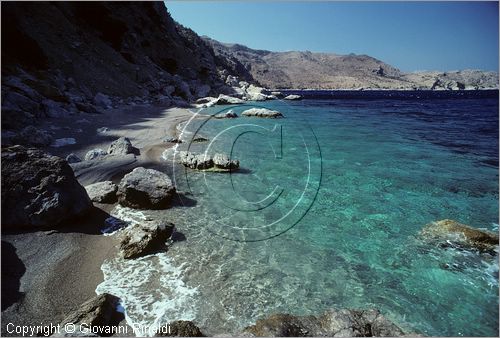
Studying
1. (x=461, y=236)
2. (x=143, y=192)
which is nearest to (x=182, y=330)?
(x=143, y=192)

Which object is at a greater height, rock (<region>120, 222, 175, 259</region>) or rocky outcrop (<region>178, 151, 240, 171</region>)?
rocky outcrop (<region>178, 151, 240, 171</region>)

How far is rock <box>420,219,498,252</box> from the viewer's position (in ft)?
23.2

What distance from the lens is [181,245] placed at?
691 centimetres

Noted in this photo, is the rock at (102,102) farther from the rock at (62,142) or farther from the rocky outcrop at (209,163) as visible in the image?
the rocky outcrop at (209,163)

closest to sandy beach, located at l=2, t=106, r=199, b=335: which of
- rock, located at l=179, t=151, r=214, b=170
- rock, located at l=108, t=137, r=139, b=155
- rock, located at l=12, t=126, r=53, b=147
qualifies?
rock, located at l=108, t=137, r=139, b=155

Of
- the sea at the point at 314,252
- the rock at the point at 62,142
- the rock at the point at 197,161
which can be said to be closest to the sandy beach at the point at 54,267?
the sea at the point at 314,252

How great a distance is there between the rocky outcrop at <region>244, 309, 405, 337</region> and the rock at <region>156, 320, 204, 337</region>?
0.77 m

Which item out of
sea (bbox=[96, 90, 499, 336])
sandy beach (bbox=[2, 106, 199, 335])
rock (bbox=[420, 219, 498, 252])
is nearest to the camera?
sandy beach (bbox=[2, 106, 199, 335])

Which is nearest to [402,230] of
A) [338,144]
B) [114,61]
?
[338,144]

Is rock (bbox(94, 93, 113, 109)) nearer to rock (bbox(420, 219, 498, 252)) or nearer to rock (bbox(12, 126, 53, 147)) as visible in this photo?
rock (bbox(12, 126, 53, 147))

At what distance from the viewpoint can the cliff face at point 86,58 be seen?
67.2ft

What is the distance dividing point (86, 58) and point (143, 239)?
34075 mm

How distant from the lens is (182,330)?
429cm

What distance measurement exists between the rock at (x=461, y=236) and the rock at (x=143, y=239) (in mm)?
6915
